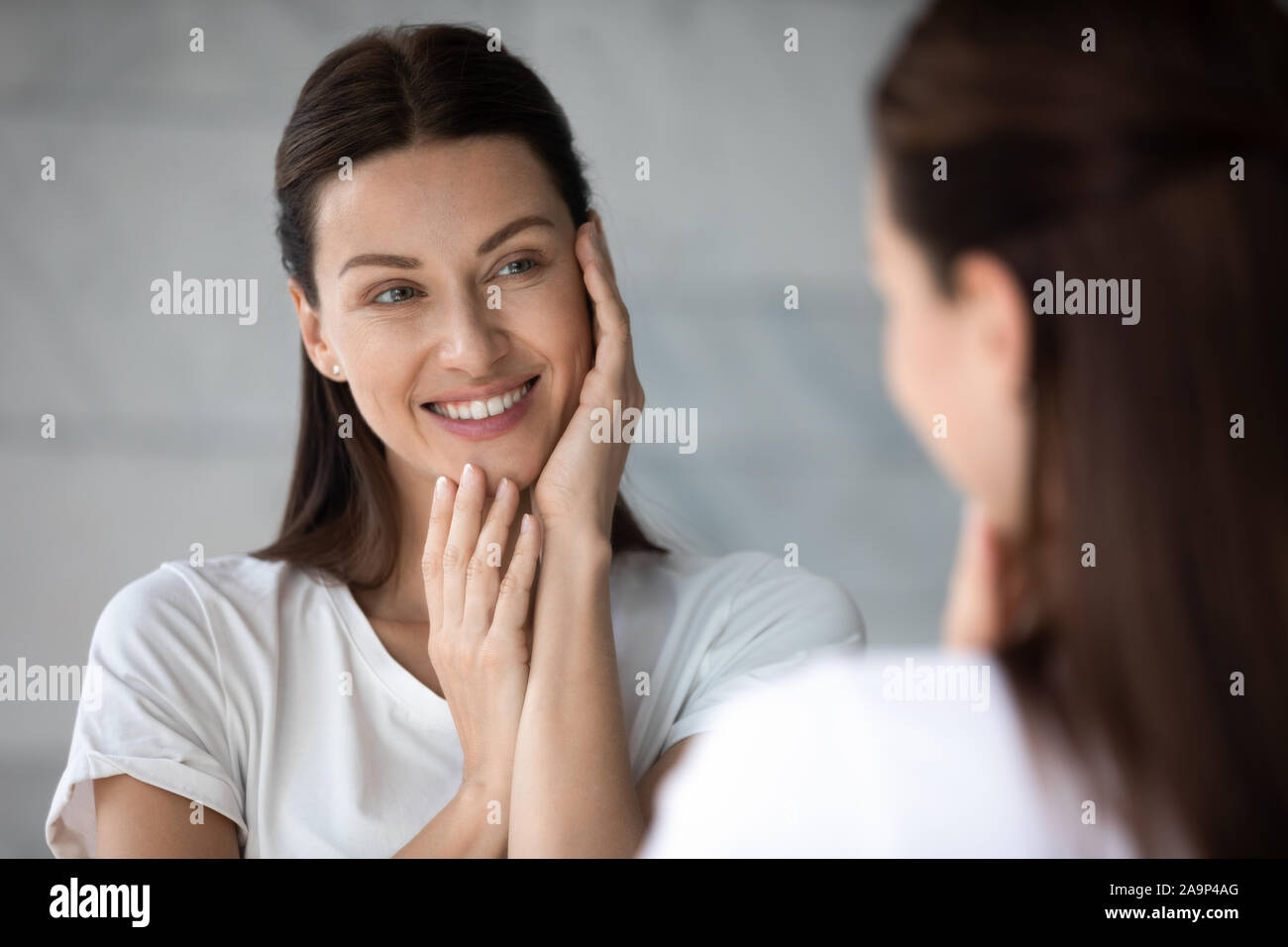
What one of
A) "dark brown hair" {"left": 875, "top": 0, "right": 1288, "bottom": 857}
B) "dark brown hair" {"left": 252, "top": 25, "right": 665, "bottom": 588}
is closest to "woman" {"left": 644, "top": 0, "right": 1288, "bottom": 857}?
"dark brown hair" {"left": 875, "top": 0, "right": 1288, "bottom": 857}

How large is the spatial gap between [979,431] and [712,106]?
1.08 meters

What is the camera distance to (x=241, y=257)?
1.61 m

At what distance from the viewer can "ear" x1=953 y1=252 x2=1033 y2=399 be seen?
74 cm

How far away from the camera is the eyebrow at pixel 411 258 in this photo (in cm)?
130

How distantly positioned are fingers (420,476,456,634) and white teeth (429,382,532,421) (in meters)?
0.09

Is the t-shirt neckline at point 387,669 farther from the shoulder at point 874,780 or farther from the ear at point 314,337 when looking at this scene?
the shoulder at point 874,780

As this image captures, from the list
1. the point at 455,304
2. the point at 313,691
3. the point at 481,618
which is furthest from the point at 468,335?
the point at 313,691

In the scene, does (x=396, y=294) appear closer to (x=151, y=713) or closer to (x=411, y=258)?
(x=411, y=258)

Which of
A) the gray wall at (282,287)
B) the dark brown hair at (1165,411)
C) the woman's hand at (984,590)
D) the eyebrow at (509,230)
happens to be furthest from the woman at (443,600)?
the dark brown hair at (1165,411)

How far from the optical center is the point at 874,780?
72 centimetres

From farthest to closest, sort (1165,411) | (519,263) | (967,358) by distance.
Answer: (519,263)
(967,358)
(1165,411)

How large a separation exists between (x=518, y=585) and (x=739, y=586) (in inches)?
13.0
